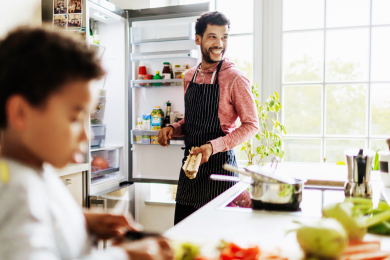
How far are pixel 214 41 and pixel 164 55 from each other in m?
0.83

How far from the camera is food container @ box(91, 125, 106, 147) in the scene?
2.66 m

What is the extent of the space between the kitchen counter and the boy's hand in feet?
0.43

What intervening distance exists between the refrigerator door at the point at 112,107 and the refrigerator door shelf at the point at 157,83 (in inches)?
5.9

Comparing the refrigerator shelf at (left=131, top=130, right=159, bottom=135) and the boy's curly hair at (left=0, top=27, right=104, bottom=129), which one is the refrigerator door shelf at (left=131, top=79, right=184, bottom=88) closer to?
the refrigerator shelf at (left=131, top=130, right=159, bottom=135)

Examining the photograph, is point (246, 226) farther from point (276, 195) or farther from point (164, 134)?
point (164, 134)

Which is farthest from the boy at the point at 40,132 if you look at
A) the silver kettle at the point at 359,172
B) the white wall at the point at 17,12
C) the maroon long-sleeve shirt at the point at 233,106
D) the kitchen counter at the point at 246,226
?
the white wall at the point at 17,12

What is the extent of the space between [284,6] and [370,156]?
2.13 metres

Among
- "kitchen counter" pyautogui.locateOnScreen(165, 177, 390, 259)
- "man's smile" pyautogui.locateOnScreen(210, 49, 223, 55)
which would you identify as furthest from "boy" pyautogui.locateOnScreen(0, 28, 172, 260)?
"man's smile" pyautogui.locateOnScreen(210, 49, 223, 55)

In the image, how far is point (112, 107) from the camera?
2.92 metres

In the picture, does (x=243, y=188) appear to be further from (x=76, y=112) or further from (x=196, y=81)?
(x=76, y=112)

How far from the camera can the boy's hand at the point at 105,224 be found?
719 mm

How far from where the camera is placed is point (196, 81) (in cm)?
202

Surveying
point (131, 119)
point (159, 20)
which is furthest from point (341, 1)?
point (131, 119)

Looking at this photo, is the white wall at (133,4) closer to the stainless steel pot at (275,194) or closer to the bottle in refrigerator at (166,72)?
the bottle in refrigerator at (166,72)
